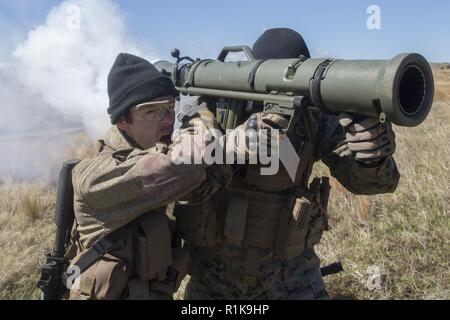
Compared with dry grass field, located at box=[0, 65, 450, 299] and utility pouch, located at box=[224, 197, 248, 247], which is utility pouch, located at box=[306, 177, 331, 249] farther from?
dry grass field, located at box=[0, 65, 450, 299]

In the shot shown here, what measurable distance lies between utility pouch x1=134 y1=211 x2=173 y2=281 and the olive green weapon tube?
0.72m

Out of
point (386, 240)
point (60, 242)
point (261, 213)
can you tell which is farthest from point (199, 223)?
point (386, 240)

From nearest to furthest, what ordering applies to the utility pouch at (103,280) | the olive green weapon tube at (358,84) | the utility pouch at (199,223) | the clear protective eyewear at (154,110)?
the olive green weapon tube at (358,84), the utility pouch at (103,280), the clear protective eyewear at (154,110), the utility pouch at (199,223)

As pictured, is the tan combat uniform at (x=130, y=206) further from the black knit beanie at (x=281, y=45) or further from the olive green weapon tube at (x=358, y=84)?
the black knit beanie at (x=281, y=45)

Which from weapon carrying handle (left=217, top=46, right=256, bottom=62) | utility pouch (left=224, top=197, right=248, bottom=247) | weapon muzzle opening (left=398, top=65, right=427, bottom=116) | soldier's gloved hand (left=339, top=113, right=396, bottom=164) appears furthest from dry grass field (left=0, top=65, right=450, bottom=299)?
weapon carrying handle (left=217, top=46, right=256, bottom=62)

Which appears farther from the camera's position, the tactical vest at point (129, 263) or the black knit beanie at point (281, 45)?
the black knit beanie at point (281, 45)

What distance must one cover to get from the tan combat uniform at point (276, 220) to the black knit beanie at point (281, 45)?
0.35m

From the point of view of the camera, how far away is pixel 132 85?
1989mm

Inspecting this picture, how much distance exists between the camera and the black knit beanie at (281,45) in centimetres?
232

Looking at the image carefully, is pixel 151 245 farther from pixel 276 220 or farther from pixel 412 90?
pixel 412 90

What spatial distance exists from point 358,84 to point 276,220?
890 mm

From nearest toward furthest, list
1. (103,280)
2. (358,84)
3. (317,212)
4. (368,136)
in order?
(358,84), (368,136), (103,280), (317,212)

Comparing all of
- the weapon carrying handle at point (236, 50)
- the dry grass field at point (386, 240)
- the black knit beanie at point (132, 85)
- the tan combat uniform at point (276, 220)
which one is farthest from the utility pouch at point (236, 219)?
the dry grass field at point (386, 240)

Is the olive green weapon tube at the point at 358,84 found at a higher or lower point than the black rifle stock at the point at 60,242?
higher
